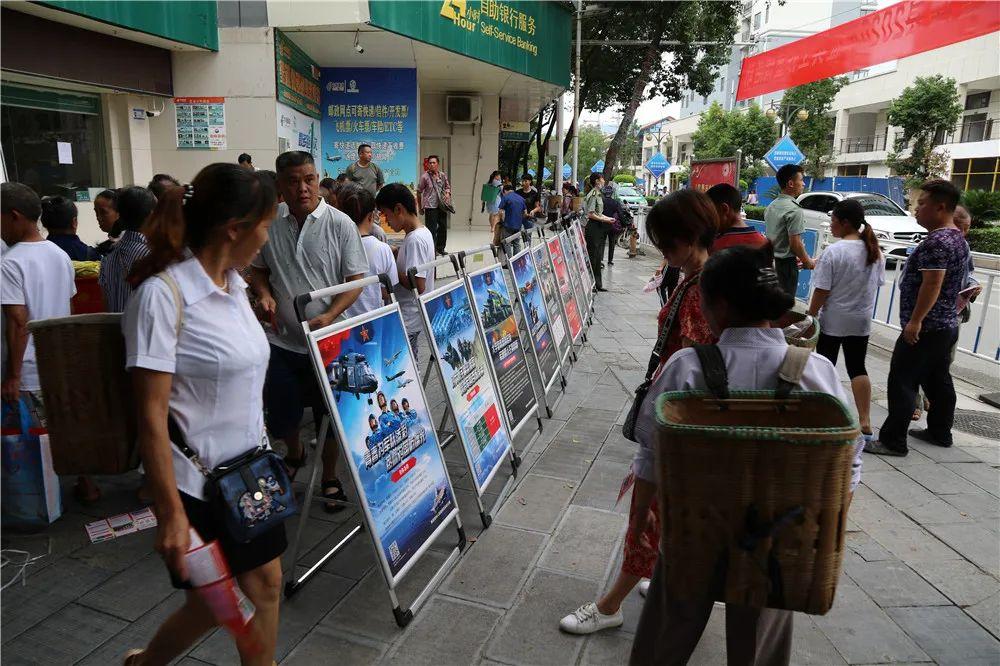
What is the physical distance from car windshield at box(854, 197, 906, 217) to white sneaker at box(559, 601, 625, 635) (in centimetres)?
1729

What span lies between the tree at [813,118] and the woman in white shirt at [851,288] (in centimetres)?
3092

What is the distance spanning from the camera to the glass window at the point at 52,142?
792 centimetres

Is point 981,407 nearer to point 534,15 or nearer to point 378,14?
point 378,14

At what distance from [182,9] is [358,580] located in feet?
29.6

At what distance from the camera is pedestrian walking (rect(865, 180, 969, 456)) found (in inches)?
175

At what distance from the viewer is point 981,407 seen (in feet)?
20.1

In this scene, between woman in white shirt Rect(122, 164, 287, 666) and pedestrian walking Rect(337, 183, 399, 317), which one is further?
pedestrian walking Rect(337, 183, 399, 317)

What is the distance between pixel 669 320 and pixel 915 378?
3.14 meters

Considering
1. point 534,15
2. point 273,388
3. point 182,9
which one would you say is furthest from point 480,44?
point 273,388

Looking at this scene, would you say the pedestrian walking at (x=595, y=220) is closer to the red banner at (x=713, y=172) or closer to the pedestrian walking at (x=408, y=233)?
the red banner at (x=713, y=172)

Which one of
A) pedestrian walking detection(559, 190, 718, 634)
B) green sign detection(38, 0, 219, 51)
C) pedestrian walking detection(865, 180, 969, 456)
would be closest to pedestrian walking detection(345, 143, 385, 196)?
green sign detection(38, 0, 219, 51)

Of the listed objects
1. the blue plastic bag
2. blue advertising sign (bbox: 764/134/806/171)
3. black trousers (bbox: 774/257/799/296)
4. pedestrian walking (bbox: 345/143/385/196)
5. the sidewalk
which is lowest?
the sidewalk

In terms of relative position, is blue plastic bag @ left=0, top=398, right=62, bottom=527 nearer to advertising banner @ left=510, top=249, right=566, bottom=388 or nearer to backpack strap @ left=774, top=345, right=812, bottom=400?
advertising banner @ left=510, top=249, right=566, bottom=388

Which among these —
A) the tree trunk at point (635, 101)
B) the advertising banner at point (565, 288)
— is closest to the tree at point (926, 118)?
the tree trunk at point (635, 101)
